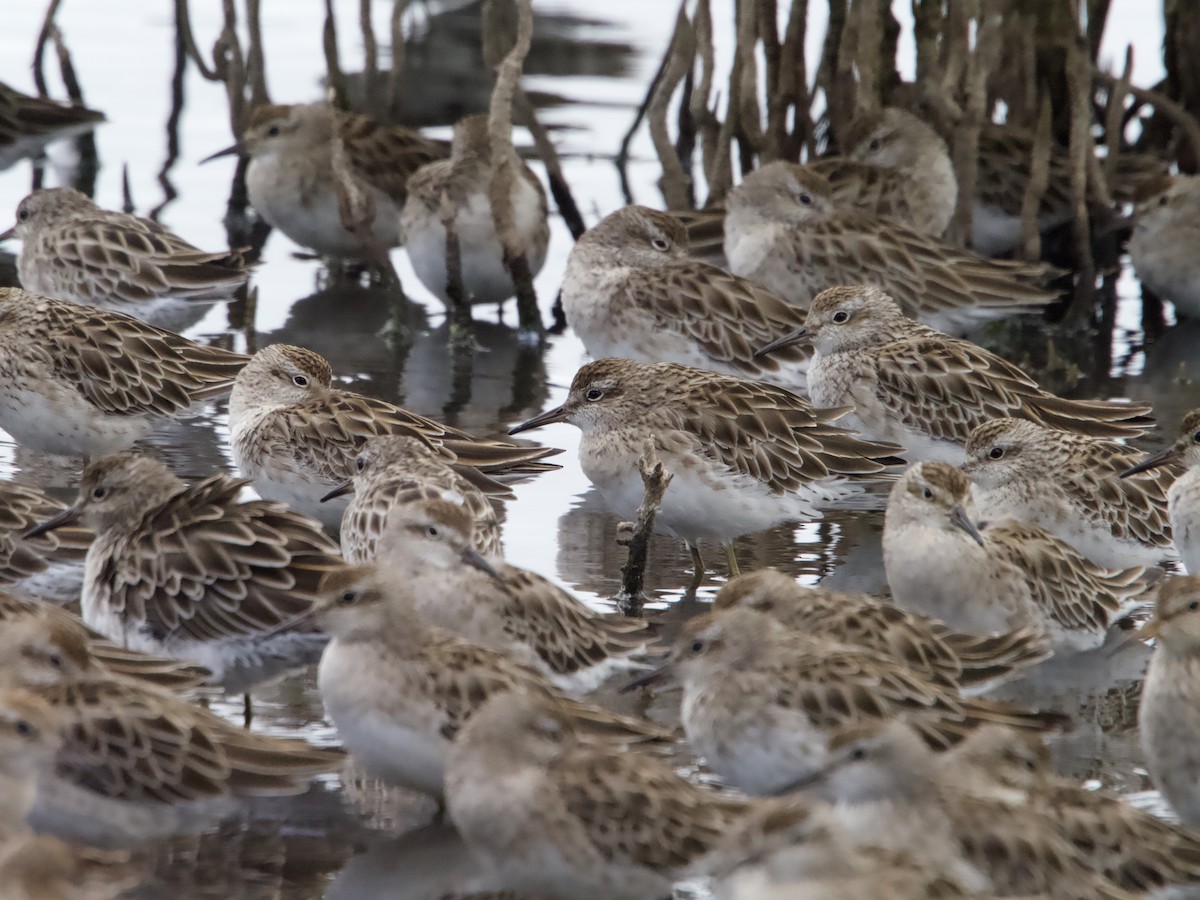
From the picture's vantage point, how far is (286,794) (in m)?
6.05

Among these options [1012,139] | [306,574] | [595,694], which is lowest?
[595,694]

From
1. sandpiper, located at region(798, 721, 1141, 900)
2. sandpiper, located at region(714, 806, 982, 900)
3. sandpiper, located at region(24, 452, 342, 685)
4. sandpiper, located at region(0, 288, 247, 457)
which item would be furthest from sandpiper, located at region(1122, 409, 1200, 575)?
sandpiper, located at region(0, 288, 247, 457)

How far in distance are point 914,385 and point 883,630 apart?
119 inches

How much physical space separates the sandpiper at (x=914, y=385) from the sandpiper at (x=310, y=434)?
1.62 meters

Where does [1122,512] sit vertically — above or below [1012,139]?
below

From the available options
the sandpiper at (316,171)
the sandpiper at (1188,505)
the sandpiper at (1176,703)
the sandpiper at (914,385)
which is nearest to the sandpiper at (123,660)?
the sandpiper at (1176,703)

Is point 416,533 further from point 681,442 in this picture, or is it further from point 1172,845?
point 1172,845

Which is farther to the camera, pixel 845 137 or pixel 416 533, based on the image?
pixel 845 137

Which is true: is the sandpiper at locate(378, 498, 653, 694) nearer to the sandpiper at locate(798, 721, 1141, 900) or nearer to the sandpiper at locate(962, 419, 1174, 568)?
the sandpiper at locate(798, 721, 1141, 900)

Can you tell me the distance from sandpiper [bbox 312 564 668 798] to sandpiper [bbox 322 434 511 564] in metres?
0.84

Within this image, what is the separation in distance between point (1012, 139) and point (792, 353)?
395 centimetres

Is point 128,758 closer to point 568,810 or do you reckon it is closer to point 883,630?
point 568,810

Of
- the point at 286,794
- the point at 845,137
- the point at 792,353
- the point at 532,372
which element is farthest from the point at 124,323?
the point at 845,137

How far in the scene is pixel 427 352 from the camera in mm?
12125
